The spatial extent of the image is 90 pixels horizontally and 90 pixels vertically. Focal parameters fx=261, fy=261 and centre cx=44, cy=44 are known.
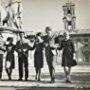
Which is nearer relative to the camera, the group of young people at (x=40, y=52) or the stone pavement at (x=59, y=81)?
the stone pavement at (x=59, y=81)

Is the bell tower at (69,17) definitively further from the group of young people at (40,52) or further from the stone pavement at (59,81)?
the stone pavement at (59,81)

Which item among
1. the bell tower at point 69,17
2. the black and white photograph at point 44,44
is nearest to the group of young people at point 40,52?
the black and white photograph at point 44,44

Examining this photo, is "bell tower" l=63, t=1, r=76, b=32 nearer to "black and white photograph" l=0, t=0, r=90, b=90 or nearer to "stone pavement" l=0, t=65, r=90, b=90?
"black and white photograph" l=0, t=0, r=90, b=90

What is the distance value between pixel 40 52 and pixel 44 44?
0.14 metres

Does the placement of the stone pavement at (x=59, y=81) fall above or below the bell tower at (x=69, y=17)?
below

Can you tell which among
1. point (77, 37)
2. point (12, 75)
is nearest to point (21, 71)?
point (12, 75)

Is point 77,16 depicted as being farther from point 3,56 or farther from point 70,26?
point 3,56

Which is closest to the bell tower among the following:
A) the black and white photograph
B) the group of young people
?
the black and white photograph

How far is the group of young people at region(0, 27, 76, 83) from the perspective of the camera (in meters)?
4.01

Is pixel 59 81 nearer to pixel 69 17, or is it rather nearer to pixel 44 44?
pixel 44 44

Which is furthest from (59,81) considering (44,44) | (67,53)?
(44,44)

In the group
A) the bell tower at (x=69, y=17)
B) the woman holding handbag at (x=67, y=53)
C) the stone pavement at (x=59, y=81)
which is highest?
the bell tower at (x=69, y=17)

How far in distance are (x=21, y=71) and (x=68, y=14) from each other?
1154mm

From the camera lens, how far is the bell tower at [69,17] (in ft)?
13.2
